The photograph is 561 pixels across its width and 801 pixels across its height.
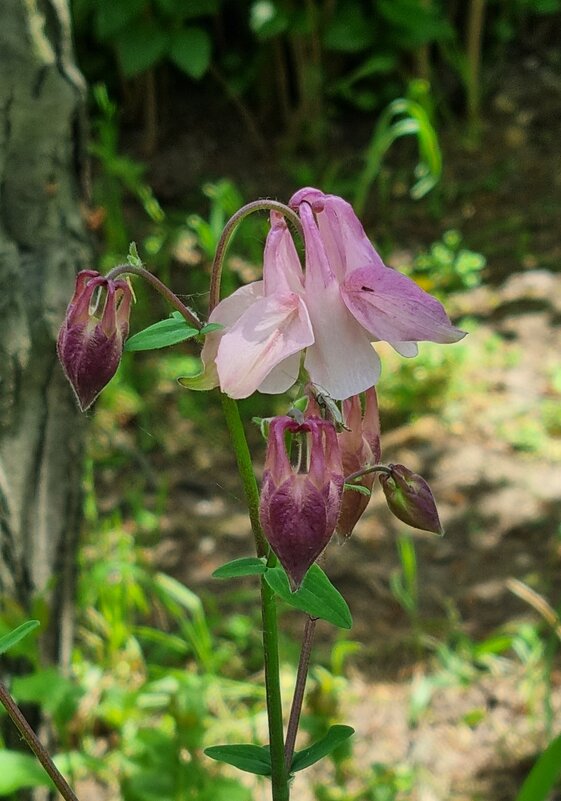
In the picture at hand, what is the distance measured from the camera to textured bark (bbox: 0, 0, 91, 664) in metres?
1.54

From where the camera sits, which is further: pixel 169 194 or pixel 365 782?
pixel 169 194

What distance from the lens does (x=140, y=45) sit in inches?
151

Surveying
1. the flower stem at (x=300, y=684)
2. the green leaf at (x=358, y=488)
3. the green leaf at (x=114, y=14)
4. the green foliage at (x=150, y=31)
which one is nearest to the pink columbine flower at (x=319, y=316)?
the green leaf at (x=358, y=488)

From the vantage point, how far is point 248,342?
0.72 m

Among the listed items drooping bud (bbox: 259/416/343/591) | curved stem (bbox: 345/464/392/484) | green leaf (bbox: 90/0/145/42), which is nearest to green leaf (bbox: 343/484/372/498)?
curved stem (bbox: 345/464/392/484)

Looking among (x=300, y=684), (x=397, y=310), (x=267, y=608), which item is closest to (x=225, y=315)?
(x=397, y=310)

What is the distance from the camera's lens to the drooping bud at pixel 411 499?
2.79ft

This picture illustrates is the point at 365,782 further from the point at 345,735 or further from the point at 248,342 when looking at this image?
the point at 248,342

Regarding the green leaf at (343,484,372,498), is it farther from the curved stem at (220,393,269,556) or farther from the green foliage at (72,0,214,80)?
the green foliage at (72,0,214,80)

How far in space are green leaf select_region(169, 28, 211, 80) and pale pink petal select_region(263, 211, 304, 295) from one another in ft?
10.3

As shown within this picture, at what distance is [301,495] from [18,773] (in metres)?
0.91

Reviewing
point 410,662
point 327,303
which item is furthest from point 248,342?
point 410,662

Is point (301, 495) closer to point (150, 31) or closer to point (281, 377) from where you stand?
point (281, 377)

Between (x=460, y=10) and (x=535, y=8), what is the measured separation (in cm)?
33
